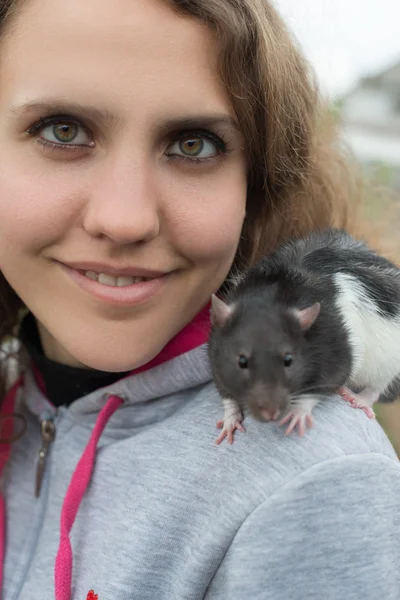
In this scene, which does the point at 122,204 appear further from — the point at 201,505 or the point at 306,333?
the point at 201,505

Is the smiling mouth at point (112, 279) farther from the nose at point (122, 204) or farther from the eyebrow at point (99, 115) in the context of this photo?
→ the eyebrow at point (99, 115)

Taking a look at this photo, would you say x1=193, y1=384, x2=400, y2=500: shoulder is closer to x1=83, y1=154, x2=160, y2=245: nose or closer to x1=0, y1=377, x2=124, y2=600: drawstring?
x1=0, y1=377, x2=124, y2=600: drawstring

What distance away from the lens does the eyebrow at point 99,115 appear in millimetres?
1925

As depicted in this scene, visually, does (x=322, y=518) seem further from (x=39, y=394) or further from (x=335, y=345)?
(x=39, y=394)

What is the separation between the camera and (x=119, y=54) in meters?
1.87

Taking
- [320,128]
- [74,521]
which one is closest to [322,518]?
[74,521]

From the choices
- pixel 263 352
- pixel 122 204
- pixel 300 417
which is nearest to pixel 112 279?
pixel 122 204

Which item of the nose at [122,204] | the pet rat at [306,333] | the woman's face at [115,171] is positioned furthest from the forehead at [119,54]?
the pet rat at [306,333]

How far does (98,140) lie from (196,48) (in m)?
0.42

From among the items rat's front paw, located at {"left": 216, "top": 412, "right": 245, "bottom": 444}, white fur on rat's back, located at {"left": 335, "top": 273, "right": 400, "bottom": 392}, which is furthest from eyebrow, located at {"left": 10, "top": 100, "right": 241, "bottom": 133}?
rat's front paw, located at {"left": 216, "top": 412, "right": 245, "bottom": 444}

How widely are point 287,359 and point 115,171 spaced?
0.79m

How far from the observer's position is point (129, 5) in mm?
1886

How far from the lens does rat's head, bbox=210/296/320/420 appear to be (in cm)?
193

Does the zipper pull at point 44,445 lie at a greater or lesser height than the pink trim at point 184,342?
lesser
